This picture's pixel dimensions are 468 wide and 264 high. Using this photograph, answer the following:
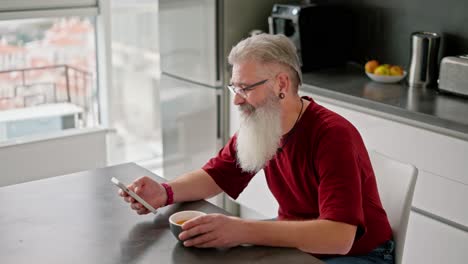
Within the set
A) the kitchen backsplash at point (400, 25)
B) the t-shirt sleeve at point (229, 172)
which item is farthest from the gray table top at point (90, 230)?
the kitchen backsplash at point (400, 25)

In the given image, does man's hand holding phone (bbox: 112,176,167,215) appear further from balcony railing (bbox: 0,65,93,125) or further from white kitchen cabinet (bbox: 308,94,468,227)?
balcony railing (bbox: 0,65,93,125)

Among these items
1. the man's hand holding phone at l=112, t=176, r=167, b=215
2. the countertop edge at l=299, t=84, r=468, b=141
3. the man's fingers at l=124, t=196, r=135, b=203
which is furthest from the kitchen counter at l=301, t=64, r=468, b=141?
the man's fingers at l=124, t=196, r=135, b=203

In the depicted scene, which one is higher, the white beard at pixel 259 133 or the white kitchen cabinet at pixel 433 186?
the white beard at pixel 259 133

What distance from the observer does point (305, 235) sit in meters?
1.74

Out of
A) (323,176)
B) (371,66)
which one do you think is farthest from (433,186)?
(323,176)

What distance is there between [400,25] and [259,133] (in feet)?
5.60

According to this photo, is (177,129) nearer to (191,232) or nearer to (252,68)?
(252,68)

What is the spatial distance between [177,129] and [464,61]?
1.69 metres

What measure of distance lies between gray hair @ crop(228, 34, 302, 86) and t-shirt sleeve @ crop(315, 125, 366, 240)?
A: 0.81ft

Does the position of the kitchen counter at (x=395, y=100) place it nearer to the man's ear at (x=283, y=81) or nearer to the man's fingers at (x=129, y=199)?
the man's ear at (x=283, y=81)

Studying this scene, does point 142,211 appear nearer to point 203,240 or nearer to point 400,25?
point 203,240

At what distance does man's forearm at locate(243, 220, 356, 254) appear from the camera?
1688 millimetres

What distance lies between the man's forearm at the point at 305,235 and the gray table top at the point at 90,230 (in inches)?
1.0

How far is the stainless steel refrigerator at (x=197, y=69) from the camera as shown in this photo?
11.8ft
